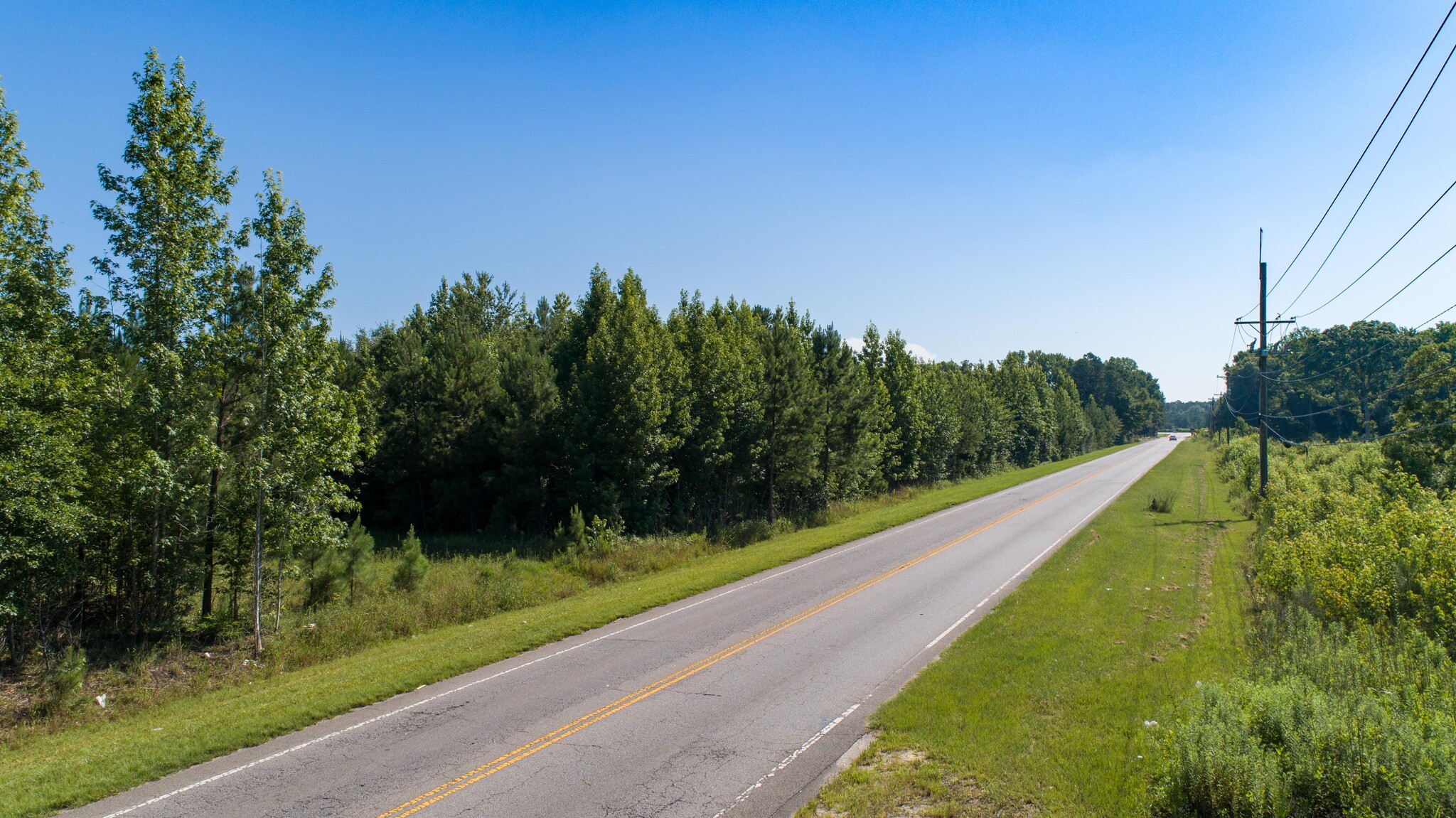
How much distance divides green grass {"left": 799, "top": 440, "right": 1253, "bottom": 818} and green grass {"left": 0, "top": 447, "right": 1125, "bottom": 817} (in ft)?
23.9

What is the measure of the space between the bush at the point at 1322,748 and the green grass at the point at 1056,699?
29.1 inches

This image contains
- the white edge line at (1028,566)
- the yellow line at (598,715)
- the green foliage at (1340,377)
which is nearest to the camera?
the yellow line at (598,715)

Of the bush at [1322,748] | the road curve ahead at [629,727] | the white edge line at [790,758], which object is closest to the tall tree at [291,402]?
the road curve ahead at [629,727]

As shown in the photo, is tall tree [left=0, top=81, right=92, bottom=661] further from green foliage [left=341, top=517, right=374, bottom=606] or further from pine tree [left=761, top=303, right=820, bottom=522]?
pine tree [left=761, top=303, right=820, bottom=522]

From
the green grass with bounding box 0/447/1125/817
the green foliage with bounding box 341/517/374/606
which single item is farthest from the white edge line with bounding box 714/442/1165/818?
the green foliage with bounding box 341/517/374/606

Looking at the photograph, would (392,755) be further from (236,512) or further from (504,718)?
(236,512)

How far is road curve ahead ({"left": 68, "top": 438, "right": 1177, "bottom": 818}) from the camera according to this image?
732 cm

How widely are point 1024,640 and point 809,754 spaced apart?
573 cm

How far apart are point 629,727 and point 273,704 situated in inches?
229

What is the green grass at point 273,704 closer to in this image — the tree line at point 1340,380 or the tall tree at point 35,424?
the tall tree at point 35,424

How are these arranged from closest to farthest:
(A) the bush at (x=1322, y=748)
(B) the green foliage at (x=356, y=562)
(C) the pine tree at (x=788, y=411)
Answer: (A) the bush at (x=1322, y=748) → (B) the green foliage at (x=356, y=562) → (C) the pine tree at (x=788, y=411)

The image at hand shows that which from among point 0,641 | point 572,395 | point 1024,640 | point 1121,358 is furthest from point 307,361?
point 1121,358

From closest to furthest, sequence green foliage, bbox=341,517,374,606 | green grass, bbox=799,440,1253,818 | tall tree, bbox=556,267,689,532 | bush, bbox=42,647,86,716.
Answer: green grass, bbox=799,440,1253,818, bush, bbox=42,647,86,716, green foliage, bbox=341,517,374,606, tall tree, bbox=556,267,689,532

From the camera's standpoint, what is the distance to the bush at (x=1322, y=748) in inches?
212
